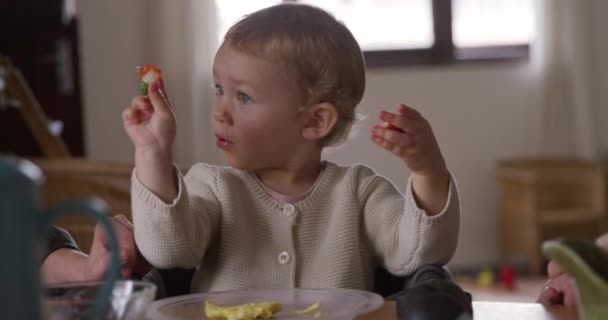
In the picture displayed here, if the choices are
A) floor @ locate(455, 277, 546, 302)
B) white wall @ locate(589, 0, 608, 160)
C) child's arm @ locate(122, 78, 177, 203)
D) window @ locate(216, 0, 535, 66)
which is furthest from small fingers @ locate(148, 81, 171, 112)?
white wall @ locate(589, 0, 608, 160)

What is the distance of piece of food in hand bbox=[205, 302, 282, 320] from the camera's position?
847mm

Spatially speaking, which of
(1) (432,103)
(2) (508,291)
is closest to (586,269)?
(2) (508,291)

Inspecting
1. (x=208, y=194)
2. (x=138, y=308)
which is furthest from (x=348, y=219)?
(x=138, y=308)

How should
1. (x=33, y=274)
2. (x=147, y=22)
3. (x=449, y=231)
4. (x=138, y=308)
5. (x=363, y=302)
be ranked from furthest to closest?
(x=147, y=22) → (x=449, y=231) → (x=363, y=302) → (x=138, y=308) → (x=33, y=274)

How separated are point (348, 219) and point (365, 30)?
4.10 meters

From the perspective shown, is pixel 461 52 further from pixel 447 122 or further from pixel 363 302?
pixel 363 302

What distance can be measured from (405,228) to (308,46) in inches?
9.3

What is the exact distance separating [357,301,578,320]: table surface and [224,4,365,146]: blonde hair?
1.16 ft

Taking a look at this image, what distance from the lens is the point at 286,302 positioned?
909 millimetres

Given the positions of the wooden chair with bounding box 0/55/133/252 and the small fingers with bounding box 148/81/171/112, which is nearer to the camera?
the small fingers with bounding box 148/81/171/112

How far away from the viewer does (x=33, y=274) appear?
494 mm

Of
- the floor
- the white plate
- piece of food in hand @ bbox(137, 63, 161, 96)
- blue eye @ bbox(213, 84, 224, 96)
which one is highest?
piece of food in hand @ bbox(137, 63, 161, 96)

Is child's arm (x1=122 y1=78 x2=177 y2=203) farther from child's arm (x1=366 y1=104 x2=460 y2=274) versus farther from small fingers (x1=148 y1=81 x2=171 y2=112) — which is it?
child's arm (x1=366 y1=104 x2=460 y2=274)

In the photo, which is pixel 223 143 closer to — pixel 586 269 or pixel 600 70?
pixel 586 269
